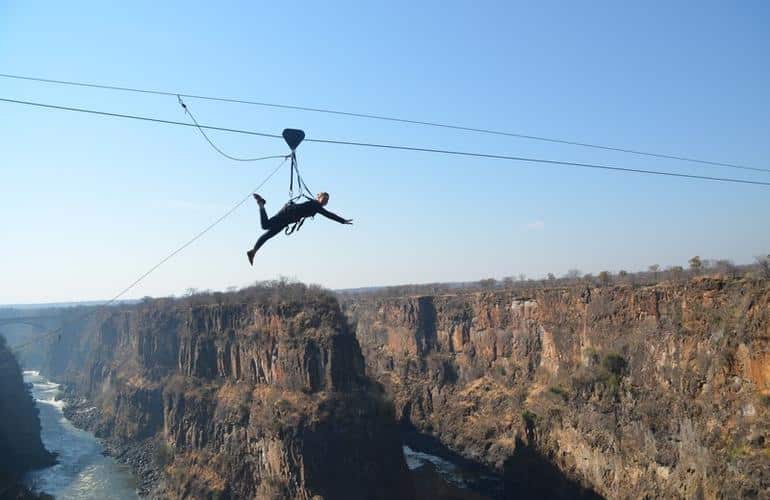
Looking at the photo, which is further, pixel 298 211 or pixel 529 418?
pixel 529 418

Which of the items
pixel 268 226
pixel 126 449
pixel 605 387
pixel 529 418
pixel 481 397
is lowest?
pixel 126 449

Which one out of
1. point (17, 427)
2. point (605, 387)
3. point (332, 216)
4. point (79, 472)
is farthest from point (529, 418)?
point (17, 427)

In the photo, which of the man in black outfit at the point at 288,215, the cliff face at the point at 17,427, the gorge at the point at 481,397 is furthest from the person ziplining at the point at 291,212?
the cliff face at the point at 17,427

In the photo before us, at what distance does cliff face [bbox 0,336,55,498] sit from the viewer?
45.7 m

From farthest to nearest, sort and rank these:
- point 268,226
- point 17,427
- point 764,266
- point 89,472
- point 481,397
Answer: point 481,397 → point 17,427 → point 89,472 → point 764,266 → point 268,226

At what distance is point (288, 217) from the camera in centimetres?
1096

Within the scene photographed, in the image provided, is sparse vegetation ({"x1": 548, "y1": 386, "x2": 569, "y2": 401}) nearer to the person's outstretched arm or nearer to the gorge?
the gorge

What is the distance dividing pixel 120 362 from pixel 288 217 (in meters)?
70.5

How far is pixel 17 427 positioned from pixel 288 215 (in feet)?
181

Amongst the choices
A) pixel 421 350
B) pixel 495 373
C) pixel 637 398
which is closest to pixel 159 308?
pixel 421 350

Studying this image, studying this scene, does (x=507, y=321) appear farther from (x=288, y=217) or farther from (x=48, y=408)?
(x=48, y=408)

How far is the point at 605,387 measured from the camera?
118 feet

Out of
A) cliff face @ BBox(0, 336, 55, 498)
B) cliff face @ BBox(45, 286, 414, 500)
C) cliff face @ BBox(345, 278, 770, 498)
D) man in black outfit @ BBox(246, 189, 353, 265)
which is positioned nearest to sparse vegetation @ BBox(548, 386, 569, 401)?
cliff face @ BBox(345, 278, 770, 498)

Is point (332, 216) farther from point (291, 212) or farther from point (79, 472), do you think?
point (79, 472)
